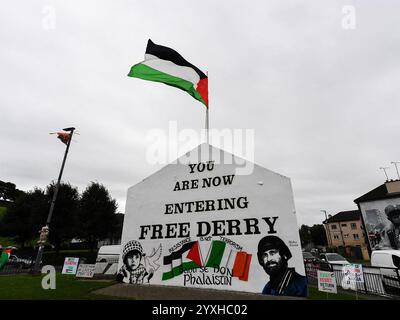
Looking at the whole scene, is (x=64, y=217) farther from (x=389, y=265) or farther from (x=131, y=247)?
(x=389, y=265)

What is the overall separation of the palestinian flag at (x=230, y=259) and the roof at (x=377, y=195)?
30.7 metres

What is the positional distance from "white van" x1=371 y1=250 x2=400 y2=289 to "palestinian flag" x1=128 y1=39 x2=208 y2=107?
11.9 meters

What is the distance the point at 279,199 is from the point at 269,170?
1.29m

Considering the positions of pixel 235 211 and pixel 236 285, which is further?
pixel 235 211

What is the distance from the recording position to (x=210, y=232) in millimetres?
10258

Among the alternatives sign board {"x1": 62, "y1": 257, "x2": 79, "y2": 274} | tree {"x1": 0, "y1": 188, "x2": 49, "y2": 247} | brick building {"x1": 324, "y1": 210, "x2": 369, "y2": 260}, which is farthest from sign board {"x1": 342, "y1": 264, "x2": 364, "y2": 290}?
brick building {"x1": 324, "y1": 210, "x2": 369, "y2": 260}

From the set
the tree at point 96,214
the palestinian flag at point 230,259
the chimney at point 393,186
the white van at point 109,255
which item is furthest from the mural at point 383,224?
the tree at point 96,214

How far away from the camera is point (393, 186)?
30.9 meters

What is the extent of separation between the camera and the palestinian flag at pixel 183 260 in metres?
10.1

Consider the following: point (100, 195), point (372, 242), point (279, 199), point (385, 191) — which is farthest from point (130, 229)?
point (385, 191)

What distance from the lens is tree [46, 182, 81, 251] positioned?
1307 inches

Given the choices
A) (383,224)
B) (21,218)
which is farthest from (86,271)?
(21,218)

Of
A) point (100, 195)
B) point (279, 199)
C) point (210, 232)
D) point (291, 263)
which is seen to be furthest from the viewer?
point (100, 195)
